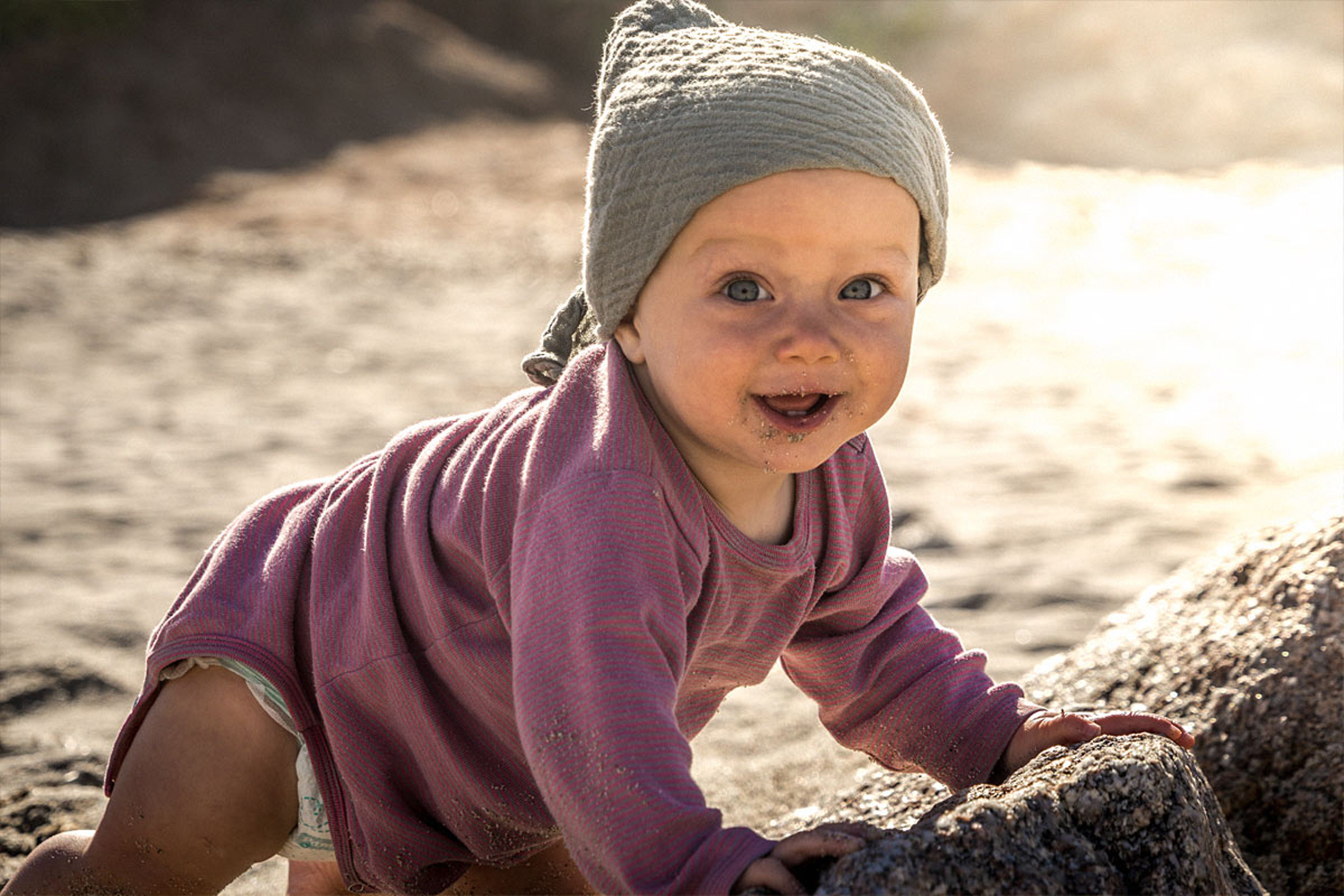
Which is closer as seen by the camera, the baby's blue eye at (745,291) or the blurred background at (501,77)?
the baby's blue eye at (745,291)

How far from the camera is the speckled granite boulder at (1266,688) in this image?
2211 mm

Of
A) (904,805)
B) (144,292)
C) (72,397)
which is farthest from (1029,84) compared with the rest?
(904,805)

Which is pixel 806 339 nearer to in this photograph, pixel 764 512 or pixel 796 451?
pixel 796 451

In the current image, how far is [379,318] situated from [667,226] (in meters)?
7.21

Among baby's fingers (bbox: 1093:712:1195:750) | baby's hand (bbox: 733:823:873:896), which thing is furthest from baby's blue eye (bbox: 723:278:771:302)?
baby's fingers (bbox: 1093:712:1195:750)

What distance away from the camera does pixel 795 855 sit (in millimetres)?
1524

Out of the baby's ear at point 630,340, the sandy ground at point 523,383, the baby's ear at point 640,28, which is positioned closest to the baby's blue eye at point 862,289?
the baby's ear at point 630,340

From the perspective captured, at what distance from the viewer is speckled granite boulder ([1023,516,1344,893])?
221 centimetres

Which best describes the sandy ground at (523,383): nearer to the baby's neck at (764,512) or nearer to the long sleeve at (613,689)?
the baby's neck at (764,512)

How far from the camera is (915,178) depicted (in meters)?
1.87

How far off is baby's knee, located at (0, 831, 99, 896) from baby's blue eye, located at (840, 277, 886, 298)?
1360mm

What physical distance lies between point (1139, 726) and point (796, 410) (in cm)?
65

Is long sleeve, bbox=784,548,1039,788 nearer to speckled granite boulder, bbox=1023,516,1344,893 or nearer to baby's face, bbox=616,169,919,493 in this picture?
baby's face, bbox=616,169,919,493

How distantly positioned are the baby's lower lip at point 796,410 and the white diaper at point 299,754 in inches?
32.9
